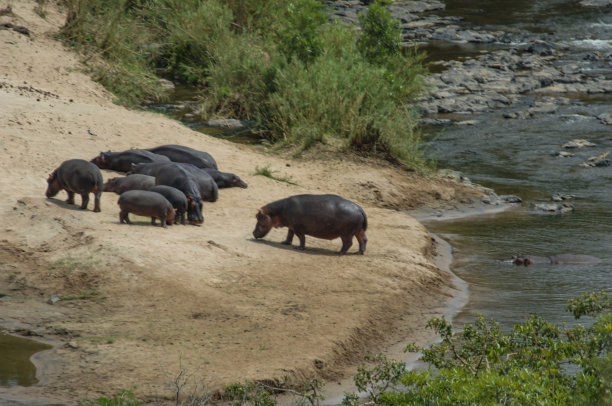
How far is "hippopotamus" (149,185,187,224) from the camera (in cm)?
912

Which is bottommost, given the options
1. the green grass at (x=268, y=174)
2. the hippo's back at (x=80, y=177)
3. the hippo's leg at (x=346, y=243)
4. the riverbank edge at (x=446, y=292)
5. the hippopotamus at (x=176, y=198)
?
the riverbank edge at (x=446, y=292)

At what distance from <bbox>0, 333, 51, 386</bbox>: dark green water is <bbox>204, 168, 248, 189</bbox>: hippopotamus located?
4.87 m

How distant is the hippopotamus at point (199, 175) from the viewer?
33.8 feet

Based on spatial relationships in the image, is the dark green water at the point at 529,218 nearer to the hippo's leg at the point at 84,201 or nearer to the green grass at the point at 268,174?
the green grass at the point at 268,174

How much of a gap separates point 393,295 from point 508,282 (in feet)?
5.83

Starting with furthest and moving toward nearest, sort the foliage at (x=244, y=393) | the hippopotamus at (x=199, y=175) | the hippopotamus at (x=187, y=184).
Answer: the hippopotamus at (x=199, y=175), the hippopotamus at (x=187, y=184), the foliage at (x=244, y=393)

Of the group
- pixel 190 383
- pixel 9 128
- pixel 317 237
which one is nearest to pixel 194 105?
pixel 9 128

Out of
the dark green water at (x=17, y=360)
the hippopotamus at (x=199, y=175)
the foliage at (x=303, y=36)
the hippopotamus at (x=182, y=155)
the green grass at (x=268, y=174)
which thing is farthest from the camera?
the foliage at (x=303, y=36)

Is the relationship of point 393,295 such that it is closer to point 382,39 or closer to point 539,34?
point 382,39

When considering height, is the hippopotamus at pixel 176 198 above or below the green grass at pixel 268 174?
above

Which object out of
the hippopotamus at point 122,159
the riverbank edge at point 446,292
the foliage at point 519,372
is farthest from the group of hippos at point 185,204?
the foliage at point 519,372

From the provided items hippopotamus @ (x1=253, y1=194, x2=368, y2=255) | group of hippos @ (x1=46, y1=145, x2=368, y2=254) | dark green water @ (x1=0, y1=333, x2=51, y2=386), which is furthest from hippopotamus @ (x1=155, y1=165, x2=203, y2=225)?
dark green water @ (x1=0, y1=333, x2=51, y2=386)

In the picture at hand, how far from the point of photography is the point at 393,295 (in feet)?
27.0

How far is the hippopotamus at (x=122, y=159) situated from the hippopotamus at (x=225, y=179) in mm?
640
